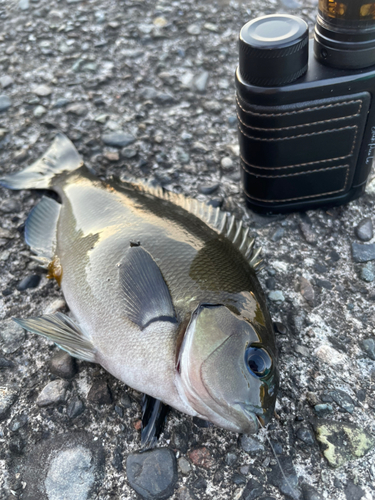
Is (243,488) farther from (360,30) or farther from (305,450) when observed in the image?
(360,30)

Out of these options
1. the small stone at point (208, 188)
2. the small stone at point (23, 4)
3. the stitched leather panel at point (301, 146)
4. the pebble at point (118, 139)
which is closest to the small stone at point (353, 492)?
the stitched leather panel at point (301, 146)

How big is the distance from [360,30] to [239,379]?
172 centimetres

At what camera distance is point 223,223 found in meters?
2.31

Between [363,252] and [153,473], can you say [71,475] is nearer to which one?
[153,473]

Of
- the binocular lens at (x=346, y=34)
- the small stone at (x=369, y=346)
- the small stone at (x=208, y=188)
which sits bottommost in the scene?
Answer: the small stone at (x=369, y=346)

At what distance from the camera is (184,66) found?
3.80 meters

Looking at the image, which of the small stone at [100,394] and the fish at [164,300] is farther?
the small stone at [100,394]

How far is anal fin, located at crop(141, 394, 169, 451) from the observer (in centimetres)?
195

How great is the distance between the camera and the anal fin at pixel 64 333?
2.00m

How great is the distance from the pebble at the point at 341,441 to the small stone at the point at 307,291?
67 centimetres

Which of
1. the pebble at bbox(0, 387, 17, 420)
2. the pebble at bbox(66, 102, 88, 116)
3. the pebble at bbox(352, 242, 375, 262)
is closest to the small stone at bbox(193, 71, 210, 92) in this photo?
the pebble at bbox(66, 102, 88, 116)

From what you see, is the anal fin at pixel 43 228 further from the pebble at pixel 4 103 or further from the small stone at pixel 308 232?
the small stone at pixel 308 232

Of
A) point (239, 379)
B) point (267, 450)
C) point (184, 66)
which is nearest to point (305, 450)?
point (267, 450)

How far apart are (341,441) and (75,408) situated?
4.15 ft
